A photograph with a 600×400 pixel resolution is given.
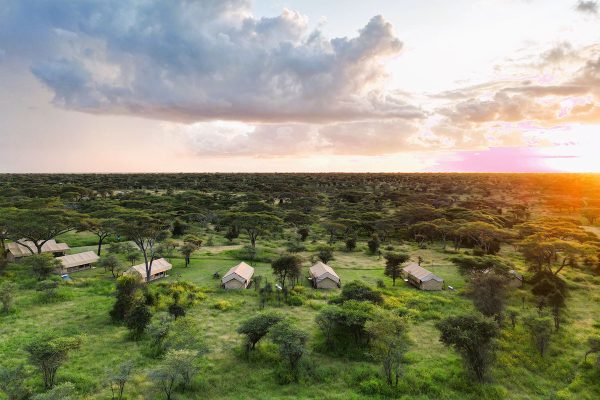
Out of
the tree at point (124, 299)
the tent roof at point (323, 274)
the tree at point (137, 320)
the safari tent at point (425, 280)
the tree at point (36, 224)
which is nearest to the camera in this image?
the tree at point (137, 320)

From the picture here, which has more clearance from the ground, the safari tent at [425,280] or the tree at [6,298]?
the tree at [6,298]

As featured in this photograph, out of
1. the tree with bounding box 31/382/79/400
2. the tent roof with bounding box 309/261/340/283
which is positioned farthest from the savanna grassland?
the tent roof with bounding box 309/261/340/283

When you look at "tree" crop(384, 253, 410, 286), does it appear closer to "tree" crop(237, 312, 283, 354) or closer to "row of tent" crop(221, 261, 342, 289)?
"row of tent" crop(221, 261, 342, 289)

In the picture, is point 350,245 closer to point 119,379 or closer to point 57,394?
point 119,379

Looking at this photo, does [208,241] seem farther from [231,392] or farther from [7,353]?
[231,392]

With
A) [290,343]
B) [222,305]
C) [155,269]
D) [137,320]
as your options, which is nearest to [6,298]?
[137,320]

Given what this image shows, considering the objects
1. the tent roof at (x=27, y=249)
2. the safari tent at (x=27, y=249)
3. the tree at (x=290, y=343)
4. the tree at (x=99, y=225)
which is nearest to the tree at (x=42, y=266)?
the tree at (x=99, y=225)

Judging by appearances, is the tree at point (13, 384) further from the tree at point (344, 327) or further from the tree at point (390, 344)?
the tree at point (390, 344)

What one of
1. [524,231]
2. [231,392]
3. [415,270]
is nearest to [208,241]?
[415,270]
